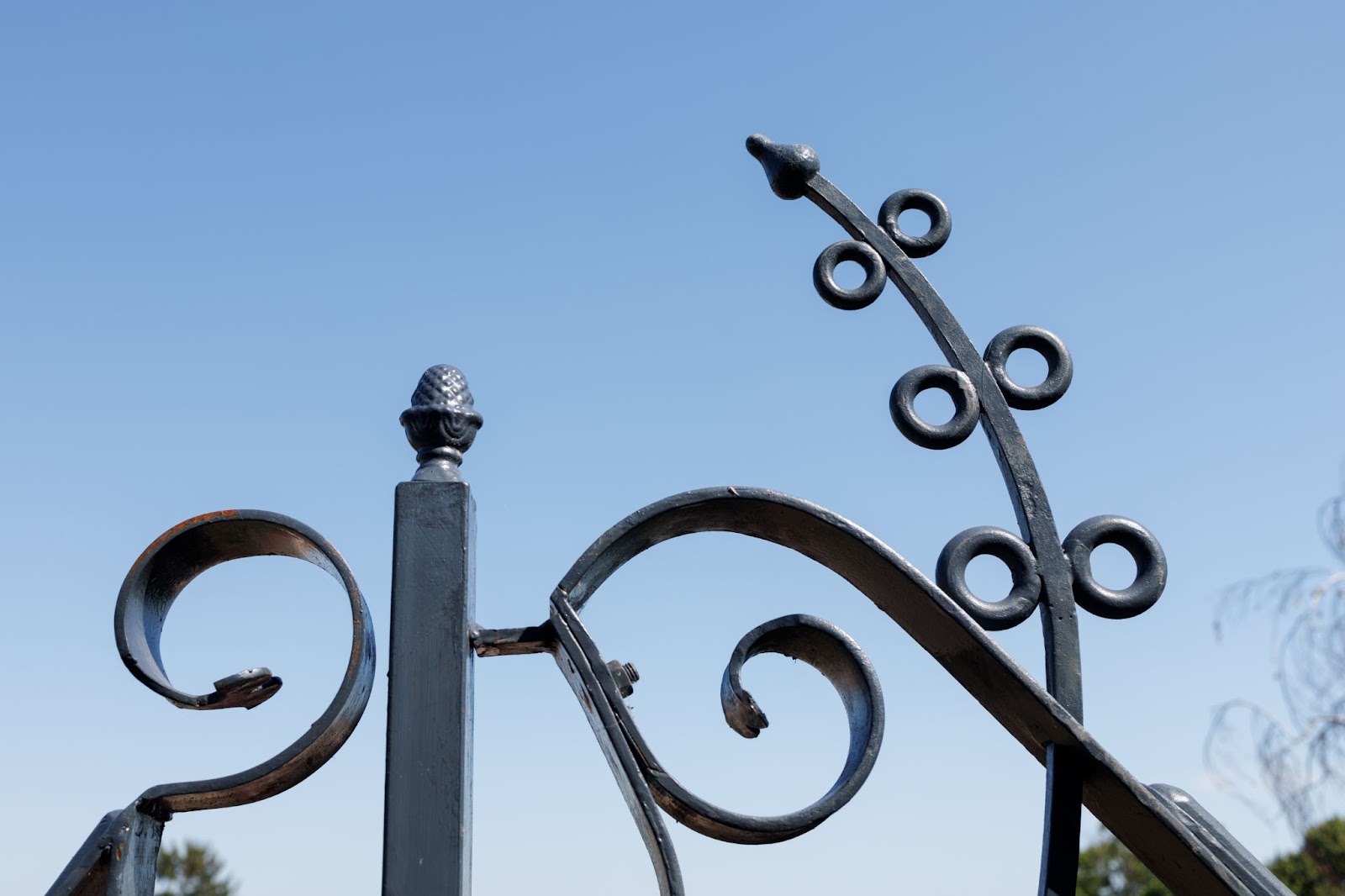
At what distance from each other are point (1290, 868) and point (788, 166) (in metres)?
12.5

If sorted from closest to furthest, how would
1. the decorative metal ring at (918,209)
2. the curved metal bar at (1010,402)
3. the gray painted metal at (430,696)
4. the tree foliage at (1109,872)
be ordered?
the gray painted metal at (430,696) < the curved metal bar at (1010,402) < the decorative metal ring at (918,209) < the tree foliage at (1109,872)

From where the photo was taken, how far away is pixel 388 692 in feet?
4.03

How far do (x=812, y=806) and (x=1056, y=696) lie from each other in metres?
0.32

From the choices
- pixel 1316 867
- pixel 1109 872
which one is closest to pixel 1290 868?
pixel 1316 867

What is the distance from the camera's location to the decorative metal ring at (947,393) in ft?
4.70

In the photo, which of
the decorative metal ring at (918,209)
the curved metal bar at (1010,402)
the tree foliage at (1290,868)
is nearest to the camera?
the curved metal bar at (1010,402)

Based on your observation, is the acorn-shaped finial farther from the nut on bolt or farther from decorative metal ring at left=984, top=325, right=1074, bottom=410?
decorative metal ring at left=984, top=325, right=1074, bottom=410

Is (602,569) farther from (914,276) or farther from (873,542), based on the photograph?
(914,276)

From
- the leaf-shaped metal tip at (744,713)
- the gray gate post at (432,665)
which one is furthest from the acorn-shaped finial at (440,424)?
the leaf-shaped metal tip at (744,713)

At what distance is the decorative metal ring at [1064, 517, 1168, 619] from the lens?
138 cm

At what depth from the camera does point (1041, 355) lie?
1547 millimetres

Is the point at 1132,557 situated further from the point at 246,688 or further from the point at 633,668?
the point at 246,688

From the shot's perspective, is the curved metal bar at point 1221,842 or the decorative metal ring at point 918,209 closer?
the curved metal bar at point 1221,842

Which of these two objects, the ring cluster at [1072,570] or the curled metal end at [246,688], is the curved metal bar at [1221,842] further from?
the curled metal end at [246,688]
